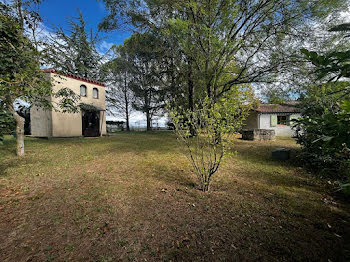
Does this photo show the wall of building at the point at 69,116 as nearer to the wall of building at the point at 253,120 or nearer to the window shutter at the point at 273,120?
the wall of building at the point at 253,120

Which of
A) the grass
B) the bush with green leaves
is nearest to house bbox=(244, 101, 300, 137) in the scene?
the bush with green leaves

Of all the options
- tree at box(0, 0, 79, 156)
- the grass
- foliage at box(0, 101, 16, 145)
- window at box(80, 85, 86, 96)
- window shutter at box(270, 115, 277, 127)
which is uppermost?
window at box(80, 85, 86, 96)

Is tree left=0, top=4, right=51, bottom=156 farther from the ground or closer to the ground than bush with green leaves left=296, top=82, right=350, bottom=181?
farther from the ground

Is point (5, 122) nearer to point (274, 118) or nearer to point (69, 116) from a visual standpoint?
point (69, 116)

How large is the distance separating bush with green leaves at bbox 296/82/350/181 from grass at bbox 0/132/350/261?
706 mm

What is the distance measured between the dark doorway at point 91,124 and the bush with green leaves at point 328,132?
14.5 meters

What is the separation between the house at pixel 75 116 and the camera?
10953 mm

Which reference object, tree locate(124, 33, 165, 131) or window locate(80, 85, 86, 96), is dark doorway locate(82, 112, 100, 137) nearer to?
window locate(80, 85, 86, 96)

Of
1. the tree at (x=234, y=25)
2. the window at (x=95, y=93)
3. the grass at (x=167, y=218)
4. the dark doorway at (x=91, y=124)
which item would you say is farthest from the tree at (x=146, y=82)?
the grass at (x=167, y=218)

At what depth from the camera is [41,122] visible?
11.2 metres

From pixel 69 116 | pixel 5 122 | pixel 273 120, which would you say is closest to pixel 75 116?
pixel 69 116

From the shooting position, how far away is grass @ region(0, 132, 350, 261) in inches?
69.0

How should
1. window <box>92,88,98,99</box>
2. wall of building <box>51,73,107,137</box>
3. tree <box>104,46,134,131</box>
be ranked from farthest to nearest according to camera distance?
tree <box>104,46,134,131</box>, window <box>92,88,98,99</box>, wall of building <box>51,73,107,137</box>

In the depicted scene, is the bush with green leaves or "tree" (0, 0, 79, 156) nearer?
the bush with green leaves
